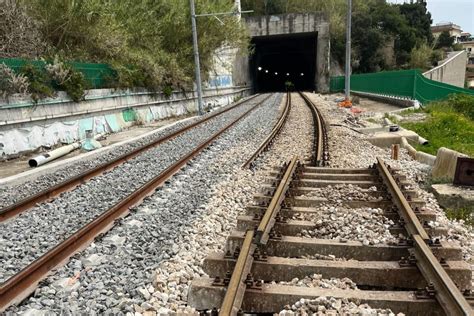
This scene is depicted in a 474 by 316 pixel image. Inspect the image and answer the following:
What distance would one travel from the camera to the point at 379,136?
11.6 m

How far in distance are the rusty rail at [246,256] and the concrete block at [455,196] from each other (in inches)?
96.8

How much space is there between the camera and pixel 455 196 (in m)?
5.83

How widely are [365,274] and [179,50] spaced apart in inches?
1010

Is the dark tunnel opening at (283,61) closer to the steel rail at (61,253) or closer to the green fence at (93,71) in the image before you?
the green fence at (93,71)

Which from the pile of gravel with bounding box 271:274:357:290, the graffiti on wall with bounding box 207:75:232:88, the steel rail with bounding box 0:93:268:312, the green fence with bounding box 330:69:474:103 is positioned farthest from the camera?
the graffiti on wall with bounding box 207:75:232:88

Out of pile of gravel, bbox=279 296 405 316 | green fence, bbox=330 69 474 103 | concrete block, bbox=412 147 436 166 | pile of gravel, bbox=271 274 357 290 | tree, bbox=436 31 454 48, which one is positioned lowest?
concrete block, bbox=412 147 436 166

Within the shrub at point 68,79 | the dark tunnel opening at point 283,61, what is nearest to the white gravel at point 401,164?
the shrub at point 68,79

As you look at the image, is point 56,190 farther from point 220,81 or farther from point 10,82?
point 220,81

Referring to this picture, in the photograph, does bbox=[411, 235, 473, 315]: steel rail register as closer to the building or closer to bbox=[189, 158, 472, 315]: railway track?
bbox=[189, 158, 472, 315]: railway track

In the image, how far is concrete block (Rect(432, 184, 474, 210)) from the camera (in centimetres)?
570

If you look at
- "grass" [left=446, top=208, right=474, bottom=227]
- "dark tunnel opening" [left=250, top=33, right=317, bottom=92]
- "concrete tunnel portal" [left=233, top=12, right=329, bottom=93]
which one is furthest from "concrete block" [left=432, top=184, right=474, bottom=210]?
"dark tunnel opening" [left=250, top=33, right=317, bottom=92]

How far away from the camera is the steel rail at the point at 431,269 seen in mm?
2723

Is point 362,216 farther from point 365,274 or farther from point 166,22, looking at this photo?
point 166,22

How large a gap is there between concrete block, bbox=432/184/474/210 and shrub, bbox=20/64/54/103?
1193cm
